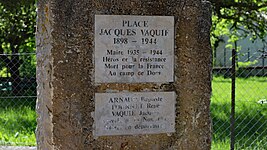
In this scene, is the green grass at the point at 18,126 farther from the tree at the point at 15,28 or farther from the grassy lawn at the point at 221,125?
the tree at the point at 15,28

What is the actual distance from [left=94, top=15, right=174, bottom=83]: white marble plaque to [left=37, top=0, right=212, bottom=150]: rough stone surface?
4cm

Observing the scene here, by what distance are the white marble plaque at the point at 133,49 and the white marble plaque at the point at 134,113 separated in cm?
12

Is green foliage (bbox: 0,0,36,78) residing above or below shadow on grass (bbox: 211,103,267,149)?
above

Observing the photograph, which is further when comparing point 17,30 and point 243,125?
point 17,30

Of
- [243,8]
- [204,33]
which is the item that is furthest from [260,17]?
[204,33]

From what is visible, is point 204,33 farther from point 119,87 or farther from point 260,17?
point 260,17

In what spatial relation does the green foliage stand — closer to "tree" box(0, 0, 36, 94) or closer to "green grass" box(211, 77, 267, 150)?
"tree" box(0, 0, 36, 94)

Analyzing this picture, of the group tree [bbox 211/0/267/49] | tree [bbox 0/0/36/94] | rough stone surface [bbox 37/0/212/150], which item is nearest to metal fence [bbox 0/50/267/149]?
tree [bbox 0/0/36/94]

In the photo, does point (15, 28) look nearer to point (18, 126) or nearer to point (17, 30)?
point (17, 30)

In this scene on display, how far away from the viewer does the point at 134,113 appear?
3.46 m

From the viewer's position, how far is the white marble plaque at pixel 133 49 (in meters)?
3.34

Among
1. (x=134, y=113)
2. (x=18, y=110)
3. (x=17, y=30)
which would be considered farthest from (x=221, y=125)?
(x=17, y=30)

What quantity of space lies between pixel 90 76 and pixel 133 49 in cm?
36

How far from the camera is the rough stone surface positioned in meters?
3.26
